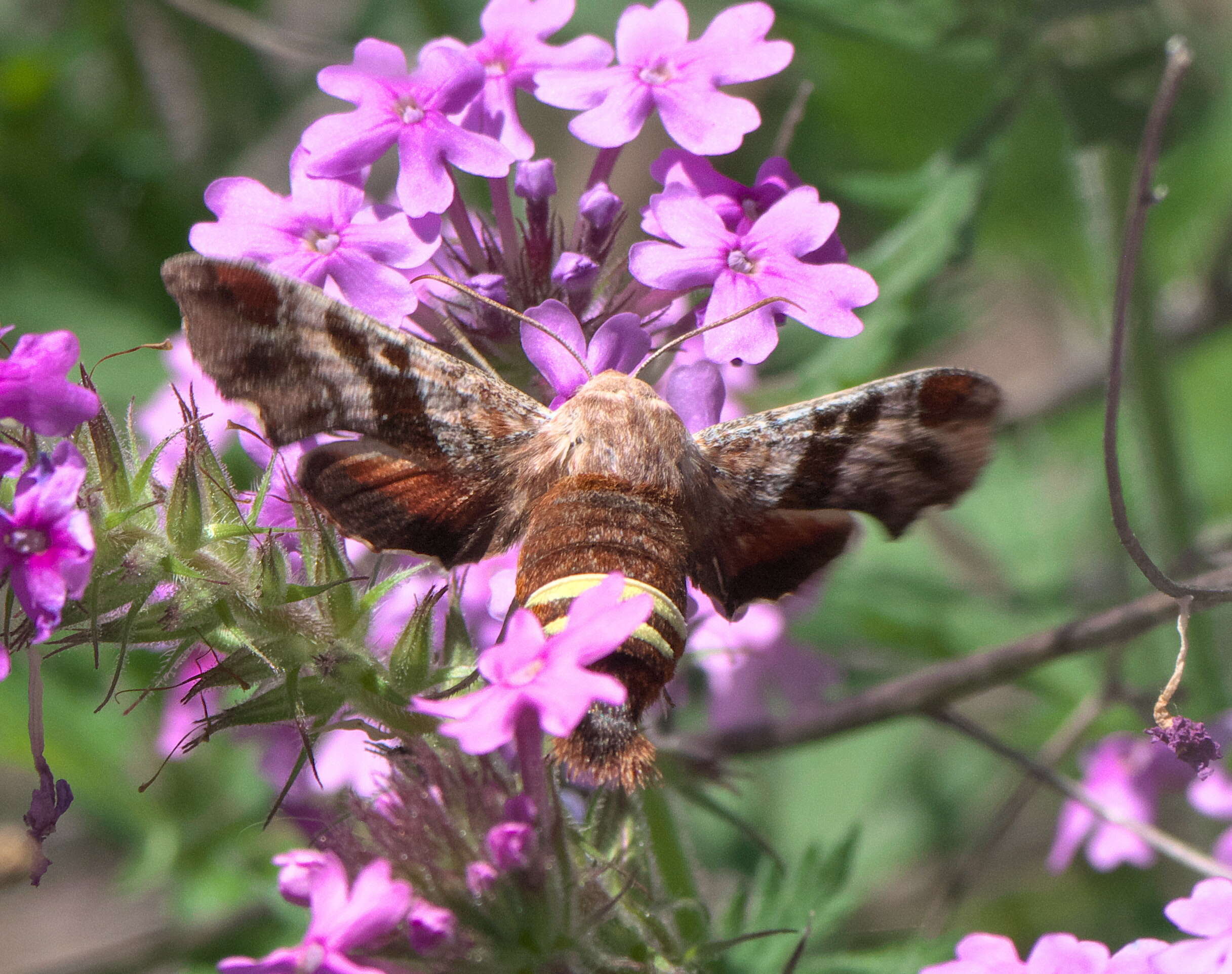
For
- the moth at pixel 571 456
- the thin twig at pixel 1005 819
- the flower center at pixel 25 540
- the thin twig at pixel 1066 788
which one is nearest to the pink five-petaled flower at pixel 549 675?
the moth at pixel 571 456

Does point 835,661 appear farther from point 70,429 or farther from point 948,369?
point 70,429

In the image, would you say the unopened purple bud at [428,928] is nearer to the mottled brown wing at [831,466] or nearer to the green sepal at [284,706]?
the green sepal at [284,706]

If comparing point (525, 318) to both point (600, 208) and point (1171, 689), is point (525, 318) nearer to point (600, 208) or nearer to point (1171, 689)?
point (600, 208)

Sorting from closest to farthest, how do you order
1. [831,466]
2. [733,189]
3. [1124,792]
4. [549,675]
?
[549,675]
[831,466]
[733,189]
[1124,792]

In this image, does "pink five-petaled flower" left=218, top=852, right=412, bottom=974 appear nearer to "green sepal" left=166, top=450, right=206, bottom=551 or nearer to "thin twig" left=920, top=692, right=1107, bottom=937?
"green sepal" left=166, top=450, right=206, bottom=551

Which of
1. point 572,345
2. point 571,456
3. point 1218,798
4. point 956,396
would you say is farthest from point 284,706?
point 1218,798

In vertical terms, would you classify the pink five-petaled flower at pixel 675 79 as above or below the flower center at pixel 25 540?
above
